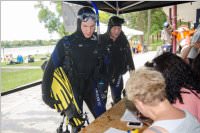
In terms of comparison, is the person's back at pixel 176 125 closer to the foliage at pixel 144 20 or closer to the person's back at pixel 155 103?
the person's back at pixel 155 103

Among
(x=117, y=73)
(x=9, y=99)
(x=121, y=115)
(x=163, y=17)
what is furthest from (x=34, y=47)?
(x=121, y=115)

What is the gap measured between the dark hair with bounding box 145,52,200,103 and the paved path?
9.84ft

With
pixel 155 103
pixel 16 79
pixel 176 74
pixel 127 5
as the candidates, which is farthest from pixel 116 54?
pixel 16 79

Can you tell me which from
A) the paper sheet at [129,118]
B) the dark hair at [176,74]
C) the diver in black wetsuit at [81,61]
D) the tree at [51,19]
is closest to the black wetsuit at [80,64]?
the diver in black wetsuit at [81,61]

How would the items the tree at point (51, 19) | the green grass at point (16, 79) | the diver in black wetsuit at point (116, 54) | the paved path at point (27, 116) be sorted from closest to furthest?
the diver in black wetsuit at point (116, 54) < the paved path at point (27, 116) < the green grass at point (16, 79) < the tree at point (51, 19)

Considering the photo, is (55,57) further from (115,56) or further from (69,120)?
(115,56)

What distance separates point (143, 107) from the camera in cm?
116

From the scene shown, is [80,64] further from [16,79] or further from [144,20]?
[144,20]

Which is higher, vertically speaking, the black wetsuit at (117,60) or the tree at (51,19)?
the tree at (51,19)

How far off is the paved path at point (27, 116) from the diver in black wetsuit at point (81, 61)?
5.96ft

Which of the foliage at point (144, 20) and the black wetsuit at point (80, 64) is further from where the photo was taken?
the foliage at point (144, 20)

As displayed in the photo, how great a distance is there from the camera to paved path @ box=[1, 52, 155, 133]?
4.54 meters

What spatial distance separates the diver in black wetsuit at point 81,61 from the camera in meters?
2.57

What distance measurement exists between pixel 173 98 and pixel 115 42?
2048 mm
